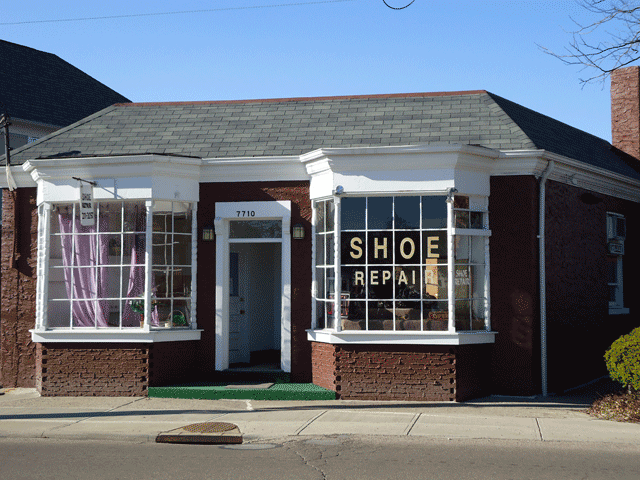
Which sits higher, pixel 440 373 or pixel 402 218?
pixel 402 218

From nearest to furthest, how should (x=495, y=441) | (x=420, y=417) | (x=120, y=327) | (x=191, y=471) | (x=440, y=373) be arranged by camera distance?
(x=191, y=471) < (x=495, y=441) < (x=420, y=417) < (x=440, y=373) < (x=120, y=327)

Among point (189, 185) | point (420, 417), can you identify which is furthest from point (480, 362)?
point (189, 185)

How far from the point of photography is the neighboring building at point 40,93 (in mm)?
22016

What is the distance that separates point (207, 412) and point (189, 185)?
3.91m

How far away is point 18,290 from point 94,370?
2299 millimetres

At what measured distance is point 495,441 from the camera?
866 cm

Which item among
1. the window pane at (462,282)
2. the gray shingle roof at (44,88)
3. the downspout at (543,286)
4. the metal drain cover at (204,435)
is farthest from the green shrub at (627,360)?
the gray shingle roof at (44,88)

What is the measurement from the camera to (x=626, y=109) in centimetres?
1773

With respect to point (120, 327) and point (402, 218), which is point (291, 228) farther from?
point (120, 327)

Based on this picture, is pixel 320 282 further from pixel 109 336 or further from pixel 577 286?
pixel 577 286

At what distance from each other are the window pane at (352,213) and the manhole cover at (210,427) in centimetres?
369

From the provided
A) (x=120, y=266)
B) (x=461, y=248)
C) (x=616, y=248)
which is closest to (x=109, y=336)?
(x=120, y=266)

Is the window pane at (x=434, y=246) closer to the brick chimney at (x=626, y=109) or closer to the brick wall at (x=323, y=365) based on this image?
the brick wall at (x=323, y=365)

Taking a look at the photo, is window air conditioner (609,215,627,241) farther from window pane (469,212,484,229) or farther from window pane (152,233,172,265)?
window pane (152,233,172,265)
